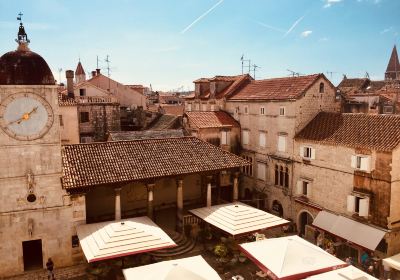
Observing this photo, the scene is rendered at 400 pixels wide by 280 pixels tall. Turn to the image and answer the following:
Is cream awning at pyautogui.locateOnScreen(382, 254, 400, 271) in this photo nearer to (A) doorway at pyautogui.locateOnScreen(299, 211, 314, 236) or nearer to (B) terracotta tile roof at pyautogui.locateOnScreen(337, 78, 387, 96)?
(A) doorway at pyautogui.locateOnScreen(299, 211, 314, 236)

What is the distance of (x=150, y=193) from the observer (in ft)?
77.3

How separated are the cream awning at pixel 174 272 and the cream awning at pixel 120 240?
233 centimetres

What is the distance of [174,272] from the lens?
1477 cm

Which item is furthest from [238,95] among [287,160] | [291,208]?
[291,208]

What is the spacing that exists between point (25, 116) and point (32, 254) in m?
8.99

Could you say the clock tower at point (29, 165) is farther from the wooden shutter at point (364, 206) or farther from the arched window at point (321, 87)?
the arched window at point (321, 87)

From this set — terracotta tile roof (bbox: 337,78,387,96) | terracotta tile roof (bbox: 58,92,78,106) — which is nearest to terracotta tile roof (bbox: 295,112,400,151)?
terracotta tile roof (bbox: 58,92,78,106)

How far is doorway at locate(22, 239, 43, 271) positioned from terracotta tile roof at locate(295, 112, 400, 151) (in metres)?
20.4

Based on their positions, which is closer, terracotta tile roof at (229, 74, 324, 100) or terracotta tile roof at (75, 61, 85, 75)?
terracotta tile roof at (229, 74, 324, 100)

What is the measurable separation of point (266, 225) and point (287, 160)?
9209 millimetres

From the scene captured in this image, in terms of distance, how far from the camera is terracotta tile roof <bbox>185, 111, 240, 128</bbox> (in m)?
33.4

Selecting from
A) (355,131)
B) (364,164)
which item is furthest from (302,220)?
(355,131)

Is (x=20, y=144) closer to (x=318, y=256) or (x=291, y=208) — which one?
(x=318, y=256)

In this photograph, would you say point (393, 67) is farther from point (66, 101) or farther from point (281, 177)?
point (66, 101)
